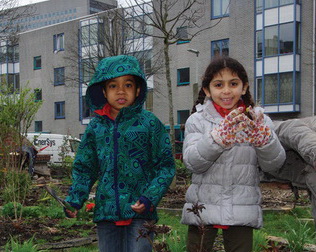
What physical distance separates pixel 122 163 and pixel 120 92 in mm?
461

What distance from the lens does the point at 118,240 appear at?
9.16 ft

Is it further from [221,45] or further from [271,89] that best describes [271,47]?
[221,45]

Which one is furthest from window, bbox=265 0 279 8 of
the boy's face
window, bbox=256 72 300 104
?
the boy's face

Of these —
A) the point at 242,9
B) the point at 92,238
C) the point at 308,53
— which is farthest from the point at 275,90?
the point at 92,238

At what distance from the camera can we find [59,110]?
126 ft

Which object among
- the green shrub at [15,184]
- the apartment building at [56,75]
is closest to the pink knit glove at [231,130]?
the green shrub at [15,184]

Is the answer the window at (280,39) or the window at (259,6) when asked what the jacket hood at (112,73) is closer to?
the window at (280,39)

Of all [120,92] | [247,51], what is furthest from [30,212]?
[247,51]

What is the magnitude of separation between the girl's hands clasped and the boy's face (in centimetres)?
67

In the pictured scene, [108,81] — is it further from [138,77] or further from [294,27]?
[294,27]

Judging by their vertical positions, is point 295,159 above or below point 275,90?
below

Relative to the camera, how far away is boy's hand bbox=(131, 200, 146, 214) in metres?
2.56

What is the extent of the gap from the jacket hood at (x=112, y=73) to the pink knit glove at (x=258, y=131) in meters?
0.78

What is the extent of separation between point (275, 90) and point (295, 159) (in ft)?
78.8
